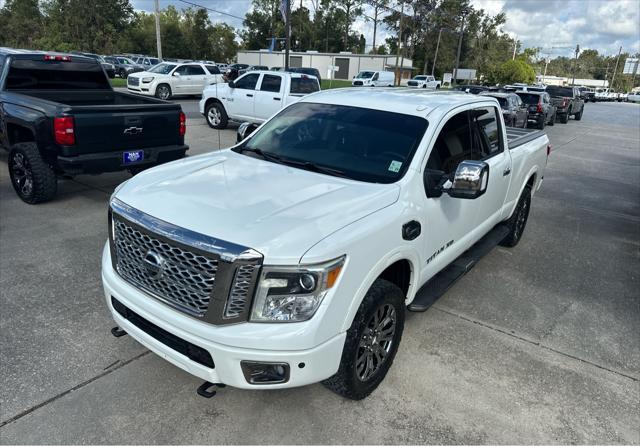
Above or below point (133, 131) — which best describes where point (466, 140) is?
above

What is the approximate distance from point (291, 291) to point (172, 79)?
2115 cm

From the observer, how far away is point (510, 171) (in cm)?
484

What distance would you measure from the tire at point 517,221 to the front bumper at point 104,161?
14.8 feet

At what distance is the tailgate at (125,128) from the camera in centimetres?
557

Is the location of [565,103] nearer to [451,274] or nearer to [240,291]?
[451,274]

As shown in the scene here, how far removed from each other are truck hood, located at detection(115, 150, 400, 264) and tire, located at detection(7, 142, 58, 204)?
→ 11.3 feet

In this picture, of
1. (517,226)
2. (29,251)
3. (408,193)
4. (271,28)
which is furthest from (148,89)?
(271,28)

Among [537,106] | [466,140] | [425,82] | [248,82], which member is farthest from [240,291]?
[425,82]

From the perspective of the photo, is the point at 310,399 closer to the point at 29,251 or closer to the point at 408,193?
the point at 408,193

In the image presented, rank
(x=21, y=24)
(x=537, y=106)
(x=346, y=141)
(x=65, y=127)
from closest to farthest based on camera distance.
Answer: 1. (x=346, y=141)
2. (x=65, y=127)
3. (x=537, y=106)
4. (x=21, y=24)

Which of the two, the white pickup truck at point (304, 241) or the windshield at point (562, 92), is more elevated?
the windshield at point (562, 92)

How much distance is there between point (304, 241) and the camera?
2340 mm

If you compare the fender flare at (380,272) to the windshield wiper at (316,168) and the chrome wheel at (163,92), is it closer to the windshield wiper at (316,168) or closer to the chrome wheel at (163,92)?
Result: the windshield wiper at (316,168)

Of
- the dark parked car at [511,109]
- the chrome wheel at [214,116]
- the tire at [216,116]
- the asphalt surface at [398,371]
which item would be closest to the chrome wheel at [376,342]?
the asphalt surface at [398,371]
